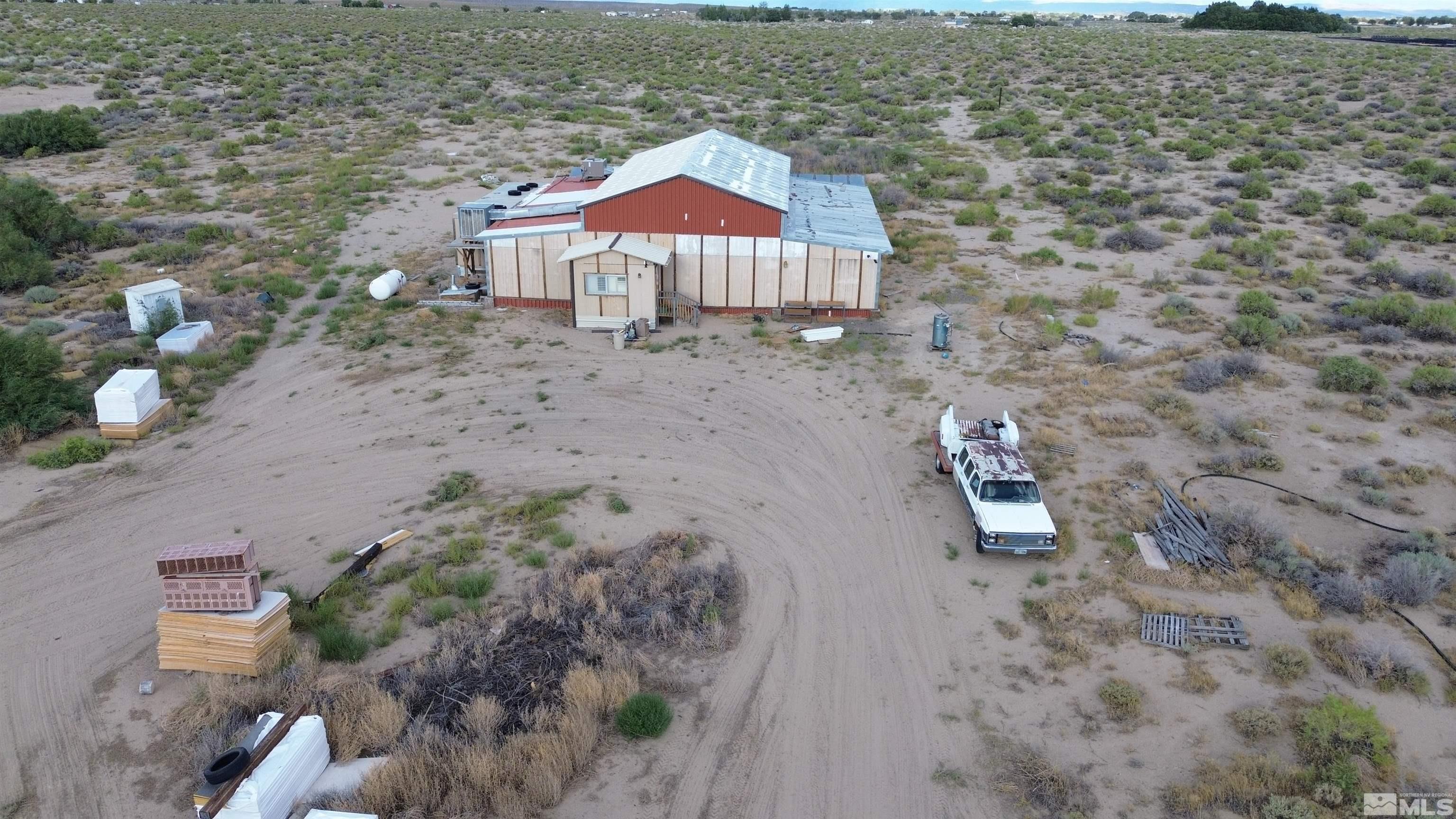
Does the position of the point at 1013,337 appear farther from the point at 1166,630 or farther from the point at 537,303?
the point at 537,303

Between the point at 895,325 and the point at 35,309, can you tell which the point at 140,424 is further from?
the point at 895,325

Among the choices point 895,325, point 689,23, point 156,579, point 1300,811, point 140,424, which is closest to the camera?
point 1300,811

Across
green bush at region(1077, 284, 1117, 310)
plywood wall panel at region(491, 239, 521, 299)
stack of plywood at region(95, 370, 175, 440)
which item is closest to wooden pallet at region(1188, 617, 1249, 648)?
green bush at region(1077, 284, 1117, 310)

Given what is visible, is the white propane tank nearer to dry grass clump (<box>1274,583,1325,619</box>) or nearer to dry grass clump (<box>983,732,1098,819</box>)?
dry grass clump (<box>983,732,1098,819</box>)

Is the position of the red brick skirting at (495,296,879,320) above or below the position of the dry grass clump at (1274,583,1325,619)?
above

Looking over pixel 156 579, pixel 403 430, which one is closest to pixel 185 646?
pixel 156 579

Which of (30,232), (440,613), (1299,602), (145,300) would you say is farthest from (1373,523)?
(30,232)

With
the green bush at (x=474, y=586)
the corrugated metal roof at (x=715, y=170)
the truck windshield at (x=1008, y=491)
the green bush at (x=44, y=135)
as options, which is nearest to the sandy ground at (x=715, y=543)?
the truck windshield at (x=1008, y=491)
